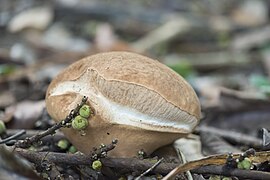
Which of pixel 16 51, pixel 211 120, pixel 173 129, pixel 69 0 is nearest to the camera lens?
pixel 173 129

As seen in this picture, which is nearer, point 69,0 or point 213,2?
point 69,0

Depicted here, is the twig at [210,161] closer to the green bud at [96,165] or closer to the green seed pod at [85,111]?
the green bud at [96,165]

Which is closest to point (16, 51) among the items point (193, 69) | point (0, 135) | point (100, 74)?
point (193, 69)

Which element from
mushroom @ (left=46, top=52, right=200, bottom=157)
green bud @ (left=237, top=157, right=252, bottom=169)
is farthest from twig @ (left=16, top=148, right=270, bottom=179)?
mushroom @ (left=46, top=52, right=200, bottom=157)

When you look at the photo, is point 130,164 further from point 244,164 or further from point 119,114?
point 244,164

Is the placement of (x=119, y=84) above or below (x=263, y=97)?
above

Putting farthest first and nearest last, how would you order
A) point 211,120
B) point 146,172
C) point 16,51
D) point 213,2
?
point 213,2, point 16,51, point 211,120, point 146,172

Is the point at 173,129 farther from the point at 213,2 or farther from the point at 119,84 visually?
the point at 213,2
